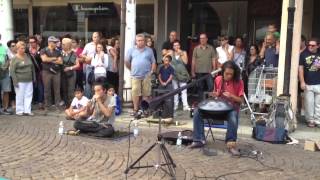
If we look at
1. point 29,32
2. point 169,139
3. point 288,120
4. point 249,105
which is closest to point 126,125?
point 169,139

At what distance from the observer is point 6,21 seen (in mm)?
12844

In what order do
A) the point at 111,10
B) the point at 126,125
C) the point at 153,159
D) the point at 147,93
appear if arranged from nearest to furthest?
the point at 153,159 < the point at 126,125 < the point at 147,93 < the point at 111,10

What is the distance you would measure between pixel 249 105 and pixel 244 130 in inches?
26.4

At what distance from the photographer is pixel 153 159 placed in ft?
23.7

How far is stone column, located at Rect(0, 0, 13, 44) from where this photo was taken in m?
12.8

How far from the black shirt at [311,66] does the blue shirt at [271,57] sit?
23.4 inches

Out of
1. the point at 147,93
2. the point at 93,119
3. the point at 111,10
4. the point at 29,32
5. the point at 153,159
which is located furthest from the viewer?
the point at 29,32

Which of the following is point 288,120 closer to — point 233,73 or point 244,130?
point 244,130

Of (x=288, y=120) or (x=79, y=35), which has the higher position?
(x=79, y=35)

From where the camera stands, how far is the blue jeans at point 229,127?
7723 millimetres

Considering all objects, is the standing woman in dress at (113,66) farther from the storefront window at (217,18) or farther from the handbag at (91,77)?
the storefront window at (217,18)

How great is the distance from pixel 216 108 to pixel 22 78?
5.01 meters

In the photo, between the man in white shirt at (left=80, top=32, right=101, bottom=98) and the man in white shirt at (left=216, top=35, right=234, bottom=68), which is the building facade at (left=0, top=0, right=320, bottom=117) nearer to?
the man in white shirt at (left=216, top=35, right=234, bottom=68)

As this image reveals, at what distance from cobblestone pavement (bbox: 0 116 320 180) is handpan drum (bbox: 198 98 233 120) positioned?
603 millimetres
